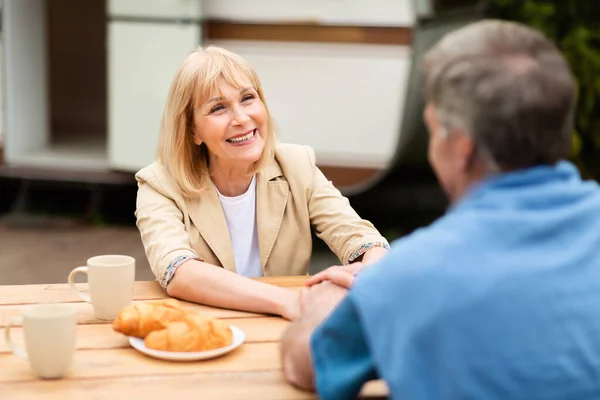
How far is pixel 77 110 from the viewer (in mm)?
7113

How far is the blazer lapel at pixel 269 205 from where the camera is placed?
7.79 ft

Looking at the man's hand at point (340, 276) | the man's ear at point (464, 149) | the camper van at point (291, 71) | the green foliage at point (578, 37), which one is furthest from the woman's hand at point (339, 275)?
the green foliage at point (578, 37)

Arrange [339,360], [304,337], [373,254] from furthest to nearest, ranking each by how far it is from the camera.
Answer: [373,254]
[304,337]
[339,360]

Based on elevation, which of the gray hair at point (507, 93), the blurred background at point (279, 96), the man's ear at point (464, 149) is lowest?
the blurred background at point (279, 96)

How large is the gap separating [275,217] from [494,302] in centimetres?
129

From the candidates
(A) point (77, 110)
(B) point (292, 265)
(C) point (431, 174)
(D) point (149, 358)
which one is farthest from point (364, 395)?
(A) point (77, 110)

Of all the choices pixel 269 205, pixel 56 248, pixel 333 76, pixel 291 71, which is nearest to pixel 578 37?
Answer: pixel 333 76

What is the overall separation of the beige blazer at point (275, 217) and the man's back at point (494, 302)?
1062mm

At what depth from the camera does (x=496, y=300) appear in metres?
1.14

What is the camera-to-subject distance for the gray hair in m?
1.15

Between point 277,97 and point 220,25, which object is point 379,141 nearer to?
point 277,97

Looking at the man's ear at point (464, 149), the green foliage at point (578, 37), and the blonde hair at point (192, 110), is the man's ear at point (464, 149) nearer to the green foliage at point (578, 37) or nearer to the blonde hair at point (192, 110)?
the blonde hair at point (192, 110)

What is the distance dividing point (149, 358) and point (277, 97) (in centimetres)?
344

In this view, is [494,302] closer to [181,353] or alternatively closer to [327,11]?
[181,353]
